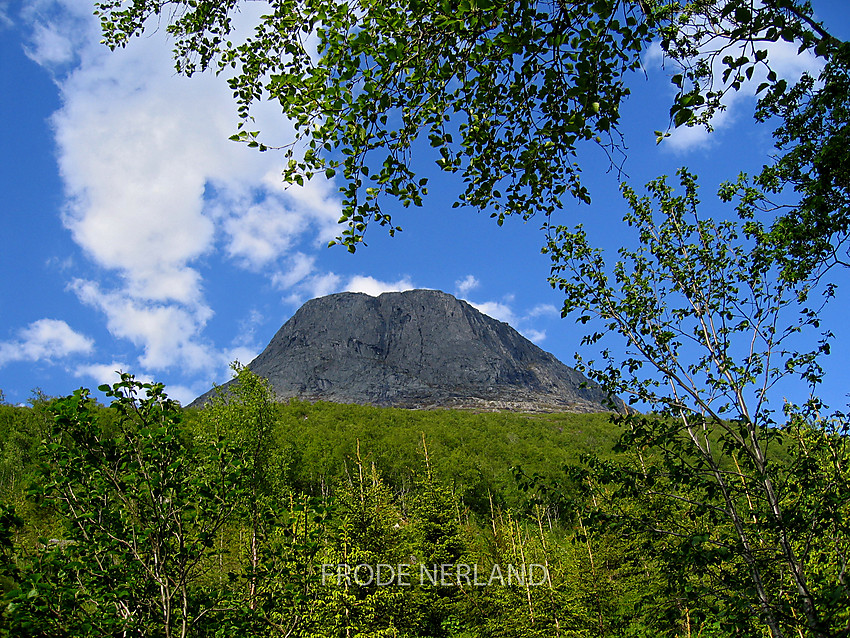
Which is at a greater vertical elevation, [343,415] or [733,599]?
[343,415]

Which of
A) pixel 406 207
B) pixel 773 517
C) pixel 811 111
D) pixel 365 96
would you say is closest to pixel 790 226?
pixel 811 111

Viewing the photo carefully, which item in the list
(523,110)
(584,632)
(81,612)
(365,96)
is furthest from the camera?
(584,632)

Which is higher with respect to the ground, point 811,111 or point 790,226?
point 811,111

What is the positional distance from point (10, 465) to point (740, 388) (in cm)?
5864

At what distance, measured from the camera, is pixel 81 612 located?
3893mm

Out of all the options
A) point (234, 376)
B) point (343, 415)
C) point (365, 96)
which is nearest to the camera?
point (365, 96)

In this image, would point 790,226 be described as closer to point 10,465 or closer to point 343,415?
→ point 10,465

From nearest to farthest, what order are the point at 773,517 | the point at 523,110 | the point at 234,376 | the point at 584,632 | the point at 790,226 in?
the point at 523,110 → the point at 773,517 → the point at 790,226 → the point at 584,632 → the point at 234,376

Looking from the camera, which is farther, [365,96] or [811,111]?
[811,111]

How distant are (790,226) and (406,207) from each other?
181 inches

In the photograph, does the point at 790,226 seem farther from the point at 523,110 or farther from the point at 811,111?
the point at 523,110

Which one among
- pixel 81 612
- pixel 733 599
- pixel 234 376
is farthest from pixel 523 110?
pixel 234 376

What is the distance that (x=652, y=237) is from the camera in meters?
6.49

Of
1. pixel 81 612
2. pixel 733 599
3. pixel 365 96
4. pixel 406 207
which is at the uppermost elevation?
pixel 365 96
